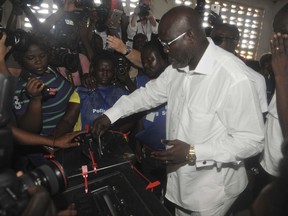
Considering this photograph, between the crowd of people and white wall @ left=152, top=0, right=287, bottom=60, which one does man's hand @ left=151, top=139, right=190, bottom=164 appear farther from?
white wall @ left=152, top=0, right=287, bottom=60

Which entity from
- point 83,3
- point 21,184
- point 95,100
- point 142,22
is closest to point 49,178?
point 21,184

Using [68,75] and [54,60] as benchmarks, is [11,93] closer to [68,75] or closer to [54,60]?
[54,60]

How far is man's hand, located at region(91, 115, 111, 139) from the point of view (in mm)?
1634

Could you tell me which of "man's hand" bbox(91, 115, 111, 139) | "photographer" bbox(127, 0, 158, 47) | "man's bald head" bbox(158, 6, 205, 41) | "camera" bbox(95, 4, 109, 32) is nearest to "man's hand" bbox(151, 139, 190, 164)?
"man's hand" bbox(91, 115, 111, 139)

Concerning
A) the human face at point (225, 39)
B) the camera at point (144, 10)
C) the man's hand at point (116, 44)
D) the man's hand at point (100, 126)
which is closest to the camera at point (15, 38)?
the man's hand at point (116, 44)

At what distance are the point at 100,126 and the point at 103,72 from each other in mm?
920

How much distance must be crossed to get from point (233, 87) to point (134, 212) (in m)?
0.82

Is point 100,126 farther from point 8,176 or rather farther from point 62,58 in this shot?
point 62,58

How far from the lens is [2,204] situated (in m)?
0.65

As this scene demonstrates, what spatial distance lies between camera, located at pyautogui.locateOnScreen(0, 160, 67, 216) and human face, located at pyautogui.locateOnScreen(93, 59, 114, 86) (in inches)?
60.0

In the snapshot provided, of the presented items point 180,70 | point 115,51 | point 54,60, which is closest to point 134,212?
point 180,70

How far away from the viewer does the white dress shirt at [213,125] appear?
144 centimetres

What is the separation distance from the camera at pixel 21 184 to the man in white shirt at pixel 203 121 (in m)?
0.59

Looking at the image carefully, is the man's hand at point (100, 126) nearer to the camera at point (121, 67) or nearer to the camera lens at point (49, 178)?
the camera lens at point (49, 178)
